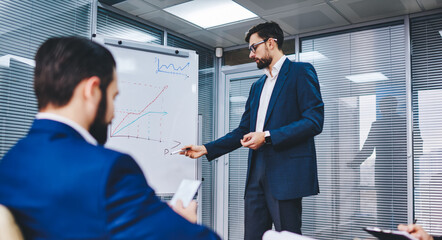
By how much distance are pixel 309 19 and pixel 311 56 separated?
510 millimetres

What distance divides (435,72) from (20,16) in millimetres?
3639

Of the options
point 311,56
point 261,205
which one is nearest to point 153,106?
point 261,205

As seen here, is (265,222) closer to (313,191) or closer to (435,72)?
(313,191)

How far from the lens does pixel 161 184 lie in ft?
8.81

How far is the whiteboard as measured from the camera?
2623 mm

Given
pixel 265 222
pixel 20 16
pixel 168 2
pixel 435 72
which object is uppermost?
pixel 168 2

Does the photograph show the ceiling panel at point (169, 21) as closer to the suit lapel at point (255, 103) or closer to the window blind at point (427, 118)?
the suit lapel at point (255, 103)

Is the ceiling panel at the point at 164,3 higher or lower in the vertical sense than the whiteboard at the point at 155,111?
higher

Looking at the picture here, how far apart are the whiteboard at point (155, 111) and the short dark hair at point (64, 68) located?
1741mm

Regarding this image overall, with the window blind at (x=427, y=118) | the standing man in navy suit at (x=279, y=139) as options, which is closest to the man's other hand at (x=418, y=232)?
the standing man in navy suit at (x=279, y=139)

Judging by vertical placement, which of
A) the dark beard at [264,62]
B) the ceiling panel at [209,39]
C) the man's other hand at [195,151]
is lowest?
the man's other hand at [195,151]

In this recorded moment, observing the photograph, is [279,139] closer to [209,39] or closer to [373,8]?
[373,8]

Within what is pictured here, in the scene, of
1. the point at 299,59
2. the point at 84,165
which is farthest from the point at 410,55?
the point at 84,165

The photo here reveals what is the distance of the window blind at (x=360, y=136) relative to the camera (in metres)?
3.73
